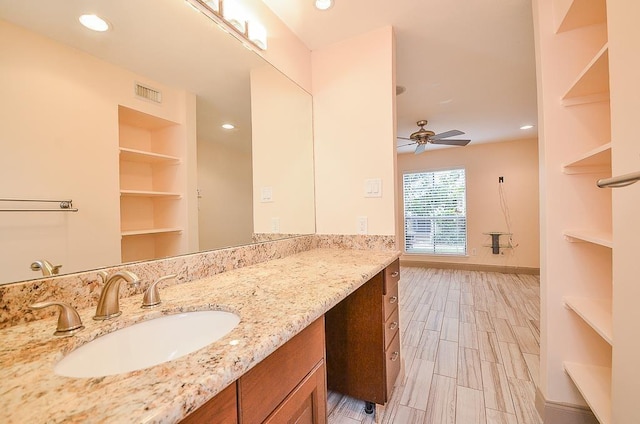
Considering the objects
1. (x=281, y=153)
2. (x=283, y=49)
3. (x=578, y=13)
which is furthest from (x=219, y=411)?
(x=578, y=13)

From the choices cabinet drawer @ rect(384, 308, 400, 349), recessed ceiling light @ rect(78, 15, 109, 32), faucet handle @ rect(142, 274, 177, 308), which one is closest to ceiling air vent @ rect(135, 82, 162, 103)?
recessed ceiling light @ rect(78, 15, 109, 32)

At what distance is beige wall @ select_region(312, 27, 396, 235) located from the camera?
1.72 metres

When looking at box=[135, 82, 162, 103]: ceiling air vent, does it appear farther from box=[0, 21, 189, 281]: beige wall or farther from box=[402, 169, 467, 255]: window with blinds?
box=[402, 169, 467, 255]: window with blinds

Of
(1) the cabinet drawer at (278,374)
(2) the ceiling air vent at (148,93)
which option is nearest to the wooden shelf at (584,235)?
(1) the cabinet drawer at (278,374)

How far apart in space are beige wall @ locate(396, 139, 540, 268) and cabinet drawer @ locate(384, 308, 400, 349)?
4.04 meters

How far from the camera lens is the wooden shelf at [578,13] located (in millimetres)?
1138

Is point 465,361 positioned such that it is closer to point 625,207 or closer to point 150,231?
point 625,207

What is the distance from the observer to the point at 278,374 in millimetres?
622

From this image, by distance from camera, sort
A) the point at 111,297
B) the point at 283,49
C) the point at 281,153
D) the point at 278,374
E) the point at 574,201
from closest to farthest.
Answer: the point at 278,374 < the point at 111,297 < the point at 574,201 < the point at 283,49 < the point at 281,153

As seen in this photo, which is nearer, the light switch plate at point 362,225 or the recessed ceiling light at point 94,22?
the recessed ceiling light at point 94,22

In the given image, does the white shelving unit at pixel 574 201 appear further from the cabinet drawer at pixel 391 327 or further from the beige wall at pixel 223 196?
the beige wall at pixel 223 196

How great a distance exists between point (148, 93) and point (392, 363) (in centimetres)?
180

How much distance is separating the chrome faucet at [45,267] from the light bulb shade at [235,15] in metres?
1.27

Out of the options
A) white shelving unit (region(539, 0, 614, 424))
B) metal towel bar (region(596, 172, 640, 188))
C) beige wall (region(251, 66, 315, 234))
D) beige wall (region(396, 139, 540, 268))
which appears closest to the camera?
metal towel bar (region(596, 172, 640, 188))
